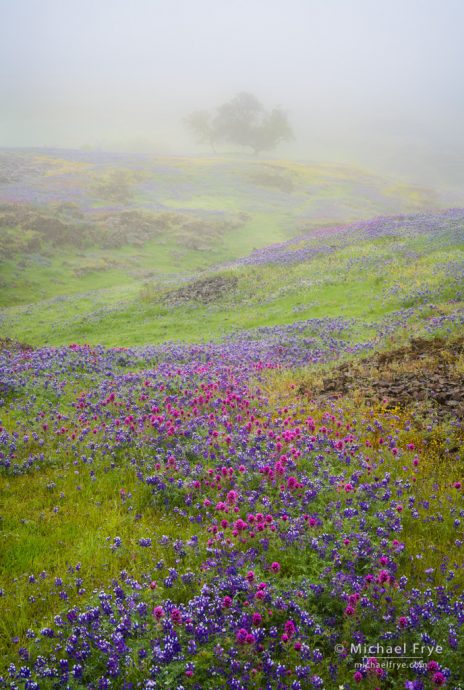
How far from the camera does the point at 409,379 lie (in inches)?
420

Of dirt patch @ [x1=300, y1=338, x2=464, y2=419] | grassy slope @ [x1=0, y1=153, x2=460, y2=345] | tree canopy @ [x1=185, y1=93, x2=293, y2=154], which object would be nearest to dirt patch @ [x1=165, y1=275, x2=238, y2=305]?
grassy slope @ [x1=0, y1=153, x2=460, y2=345]

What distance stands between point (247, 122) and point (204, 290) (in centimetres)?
9707

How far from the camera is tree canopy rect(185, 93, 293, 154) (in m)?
106

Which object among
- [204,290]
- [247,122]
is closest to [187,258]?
[204,290]

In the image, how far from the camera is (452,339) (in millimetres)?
12430

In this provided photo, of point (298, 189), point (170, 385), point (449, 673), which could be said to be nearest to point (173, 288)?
point (170, 385)

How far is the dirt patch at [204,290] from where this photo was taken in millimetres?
26531

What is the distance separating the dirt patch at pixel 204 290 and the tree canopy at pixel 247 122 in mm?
93217

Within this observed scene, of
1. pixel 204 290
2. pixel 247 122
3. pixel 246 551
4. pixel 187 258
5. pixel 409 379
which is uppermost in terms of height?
pixel 247 122

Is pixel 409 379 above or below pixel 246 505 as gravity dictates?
above

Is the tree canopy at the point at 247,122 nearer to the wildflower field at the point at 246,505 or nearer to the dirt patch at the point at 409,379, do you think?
the wildflower field at the point at 246,505

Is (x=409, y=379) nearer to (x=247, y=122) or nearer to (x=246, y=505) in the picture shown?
(x=246, y=505)

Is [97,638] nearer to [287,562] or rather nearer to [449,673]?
[287,562]

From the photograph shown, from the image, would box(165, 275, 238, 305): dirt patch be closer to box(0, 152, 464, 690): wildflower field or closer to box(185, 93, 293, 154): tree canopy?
box(0, 152, 464, 690): wildflower field
